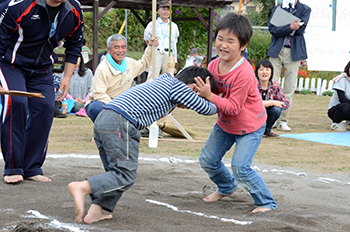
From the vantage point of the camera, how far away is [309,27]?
1188cm

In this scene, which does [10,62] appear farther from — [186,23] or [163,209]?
[186,23]

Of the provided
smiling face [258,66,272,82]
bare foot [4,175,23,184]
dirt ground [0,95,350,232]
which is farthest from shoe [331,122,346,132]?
bare foot [4,175,23,184]

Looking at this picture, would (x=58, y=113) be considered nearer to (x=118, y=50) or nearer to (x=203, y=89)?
(x=118, y=50)

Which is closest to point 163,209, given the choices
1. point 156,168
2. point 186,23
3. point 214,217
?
point 214,217

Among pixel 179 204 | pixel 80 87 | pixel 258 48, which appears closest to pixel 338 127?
pixel 80 87

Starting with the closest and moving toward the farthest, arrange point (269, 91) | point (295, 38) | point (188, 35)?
1. point (269, 91)
2. point (295, 38)
3. point (188, 35)

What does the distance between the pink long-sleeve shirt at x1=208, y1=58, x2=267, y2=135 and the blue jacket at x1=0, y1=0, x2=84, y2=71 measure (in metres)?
1.32

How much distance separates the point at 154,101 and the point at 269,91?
→ 4091 mm

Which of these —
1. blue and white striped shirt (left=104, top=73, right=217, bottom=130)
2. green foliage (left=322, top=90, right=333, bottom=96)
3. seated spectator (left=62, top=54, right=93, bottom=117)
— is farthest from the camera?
green foliage (left=322, top=90, right=333, bottom=96)

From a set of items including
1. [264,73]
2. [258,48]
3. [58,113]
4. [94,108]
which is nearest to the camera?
[94,108]

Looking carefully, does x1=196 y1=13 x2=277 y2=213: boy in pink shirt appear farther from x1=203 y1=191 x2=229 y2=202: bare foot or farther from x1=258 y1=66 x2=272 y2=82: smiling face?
x1=258 y1=66 x2=272 y2=82: smiling face

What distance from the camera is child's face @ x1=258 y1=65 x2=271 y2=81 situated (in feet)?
21.2

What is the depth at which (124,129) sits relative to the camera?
9.02ft

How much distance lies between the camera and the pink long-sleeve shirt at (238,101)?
3.05 metres
